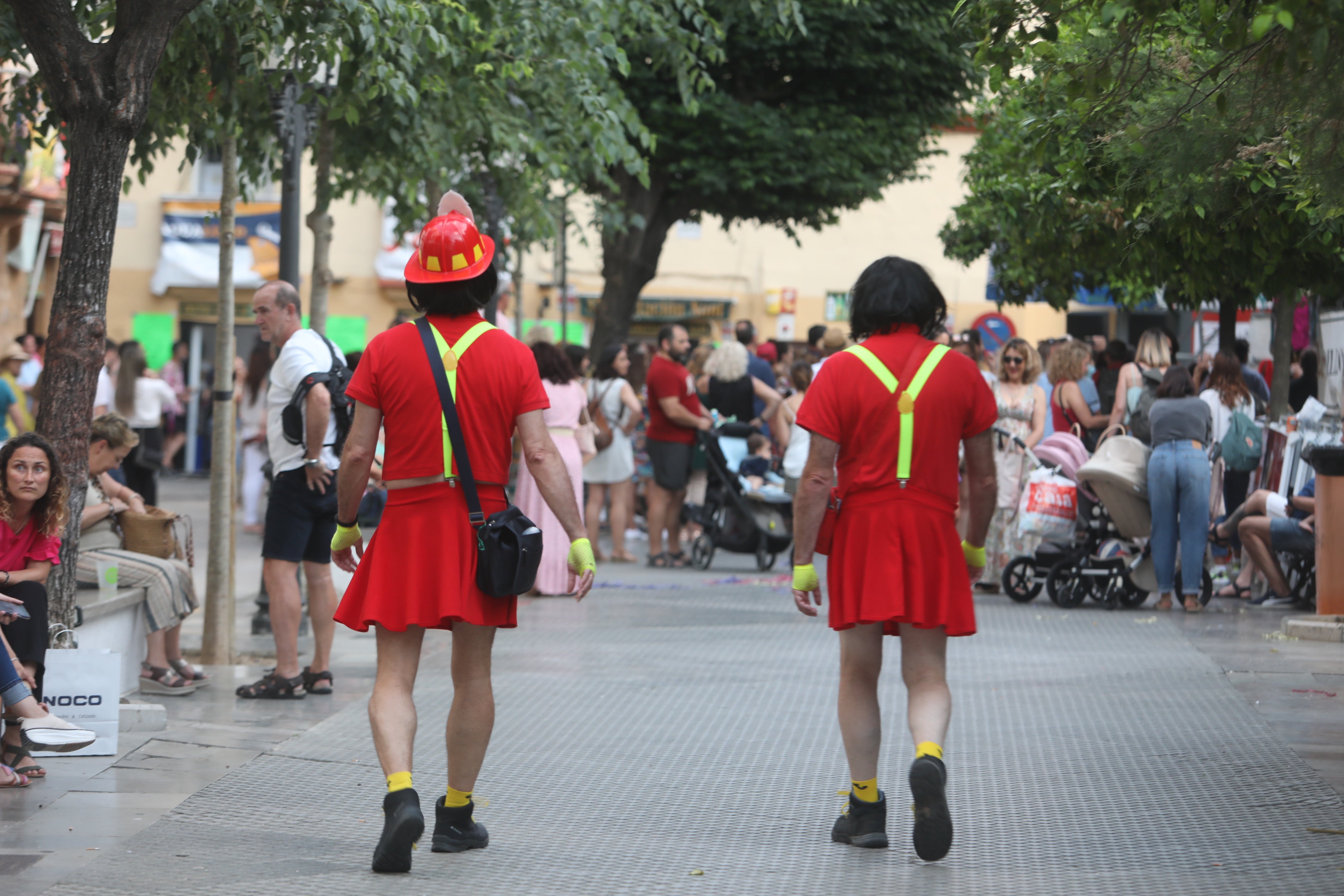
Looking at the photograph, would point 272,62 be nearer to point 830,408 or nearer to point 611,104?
point 611,104

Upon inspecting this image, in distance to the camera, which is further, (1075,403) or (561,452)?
(1075,403)

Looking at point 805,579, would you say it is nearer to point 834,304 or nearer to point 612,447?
point 612,447

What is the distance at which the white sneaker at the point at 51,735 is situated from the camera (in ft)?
19.5

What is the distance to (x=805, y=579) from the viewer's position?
530cm

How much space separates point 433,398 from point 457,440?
5.8 inches

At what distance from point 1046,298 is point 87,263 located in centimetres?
1223

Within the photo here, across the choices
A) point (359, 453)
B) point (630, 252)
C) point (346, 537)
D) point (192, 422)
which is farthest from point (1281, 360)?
point (192, 422)

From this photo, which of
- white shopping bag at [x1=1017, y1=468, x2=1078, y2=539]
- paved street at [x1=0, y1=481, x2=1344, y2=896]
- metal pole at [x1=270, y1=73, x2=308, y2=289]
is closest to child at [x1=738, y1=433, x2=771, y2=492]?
white shopping bag at [x1=1017, y1=468, x2=1078, y2=539]

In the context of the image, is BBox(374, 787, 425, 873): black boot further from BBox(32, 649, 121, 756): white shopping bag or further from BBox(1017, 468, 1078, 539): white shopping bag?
BBox(1017, 468, 1078, 539): white shopping bag

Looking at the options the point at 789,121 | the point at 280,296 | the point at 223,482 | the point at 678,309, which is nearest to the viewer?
the point at 280,296

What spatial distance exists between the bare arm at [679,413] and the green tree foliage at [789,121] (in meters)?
5.39

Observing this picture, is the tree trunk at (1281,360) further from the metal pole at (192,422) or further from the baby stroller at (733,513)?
the metal pole at (192,422)

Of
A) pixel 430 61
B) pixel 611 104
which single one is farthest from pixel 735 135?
pixel 430 61

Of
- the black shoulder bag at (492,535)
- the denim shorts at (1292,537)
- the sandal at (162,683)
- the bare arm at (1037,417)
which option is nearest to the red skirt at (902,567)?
the black shoulder bag at (492,535)
